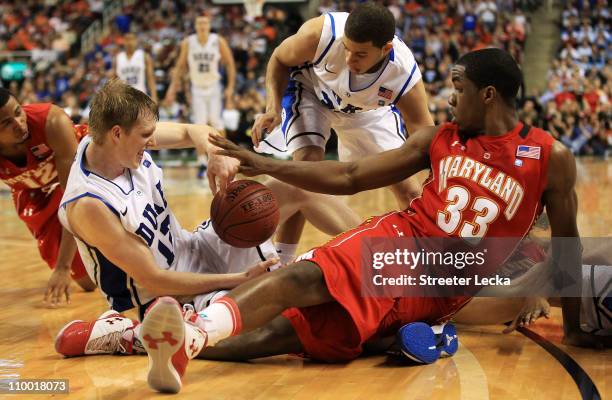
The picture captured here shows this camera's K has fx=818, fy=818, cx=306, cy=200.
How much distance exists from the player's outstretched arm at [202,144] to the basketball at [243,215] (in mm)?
78

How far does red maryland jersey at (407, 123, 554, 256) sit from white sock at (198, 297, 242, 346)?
0.94 m

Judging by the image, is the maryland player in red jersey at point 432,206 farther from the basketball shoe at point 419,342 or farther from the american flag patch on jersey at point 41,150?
the american flag patch on jersey at point 41,150

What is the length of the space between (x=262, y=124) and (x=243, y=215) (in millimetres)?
982

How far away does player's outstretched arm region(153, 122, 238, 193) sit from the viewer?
12.1 feet

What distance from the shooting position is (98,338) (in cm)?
375

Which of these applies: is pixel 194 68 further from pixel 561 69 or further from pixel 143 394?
A: pixel 143 394

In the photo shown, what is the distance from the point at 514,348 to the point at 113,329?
187 centimetres

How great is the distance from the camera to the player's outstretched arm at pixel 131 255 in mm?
3436

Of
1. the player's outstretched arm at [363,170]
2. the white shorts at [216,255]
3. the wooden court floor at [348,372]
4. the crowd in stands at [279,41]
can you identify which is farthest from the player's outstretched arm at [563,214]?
the crowd in stands at [279,41]

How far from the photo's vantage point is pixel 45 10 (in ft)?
76.4

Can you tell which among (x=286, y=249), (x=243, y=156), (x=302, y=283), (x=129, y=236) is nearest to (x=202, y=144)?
(x=243, y=156)

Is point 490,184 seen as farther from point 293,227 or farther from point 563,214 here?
point 293,227


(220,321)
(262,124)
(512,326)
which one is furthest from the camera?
(262,124)

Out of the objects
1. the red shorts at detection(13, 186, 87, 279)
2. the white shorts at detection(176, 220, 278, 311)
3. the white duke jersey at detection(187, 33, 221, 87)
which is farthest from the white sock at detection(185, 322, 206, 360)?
the white duke jersey at detection(187, 33, 221, 87)
